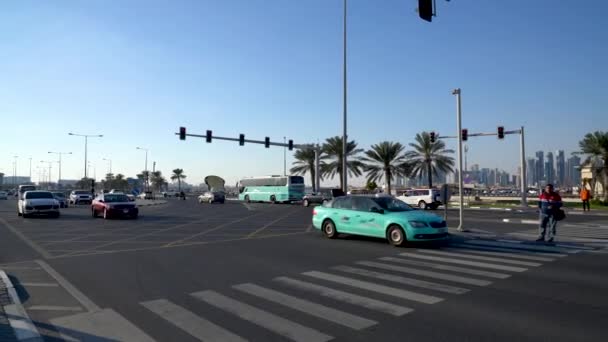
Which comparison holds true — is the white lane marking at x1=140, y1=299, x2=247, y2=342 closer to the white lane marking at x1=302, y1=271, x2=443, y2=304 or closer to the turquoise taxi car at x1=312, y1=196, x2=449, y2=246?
the white lane marking at x1=302, y1=271, x2=443, y2=304

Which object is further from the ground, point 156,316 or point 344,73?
point 344,73

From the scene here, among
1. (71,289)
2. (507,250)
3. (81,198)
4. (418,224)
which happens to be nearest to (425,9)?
(418,224)

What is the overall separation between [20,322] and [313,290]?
4221mm

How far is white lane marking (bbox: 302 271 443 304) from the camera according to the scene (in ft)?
22.7

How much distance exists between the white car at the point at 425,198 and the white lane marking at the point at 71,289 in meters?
30.0

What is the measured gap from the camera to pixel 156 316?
20.1 feet

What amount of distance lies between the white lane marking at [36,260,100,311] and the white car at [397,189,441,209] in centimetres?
2999

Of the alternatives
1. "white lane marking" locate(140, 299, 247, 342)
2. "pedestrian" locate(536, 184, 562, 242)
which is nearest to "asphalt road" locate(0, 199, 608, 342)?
"white lane marking" locate(140, 299, 247, 342)

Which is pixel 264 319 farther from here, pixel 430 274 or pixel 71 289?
pixel 430 274

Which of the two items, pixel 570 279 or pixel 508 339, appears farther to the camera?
pixel 570 279

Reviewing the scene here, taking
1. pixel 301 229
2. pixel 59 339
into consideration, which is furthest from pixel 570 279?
pixel 301 229

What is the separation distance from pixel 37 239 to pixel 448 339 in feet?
49.4

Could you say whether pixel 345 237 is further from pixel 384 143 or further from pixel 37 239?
pixel 384 143

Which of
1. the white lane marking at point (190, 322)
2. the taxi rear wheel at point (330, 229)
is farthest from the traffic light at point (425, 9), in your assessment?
the taxi rear wheel at point (330, 229)
